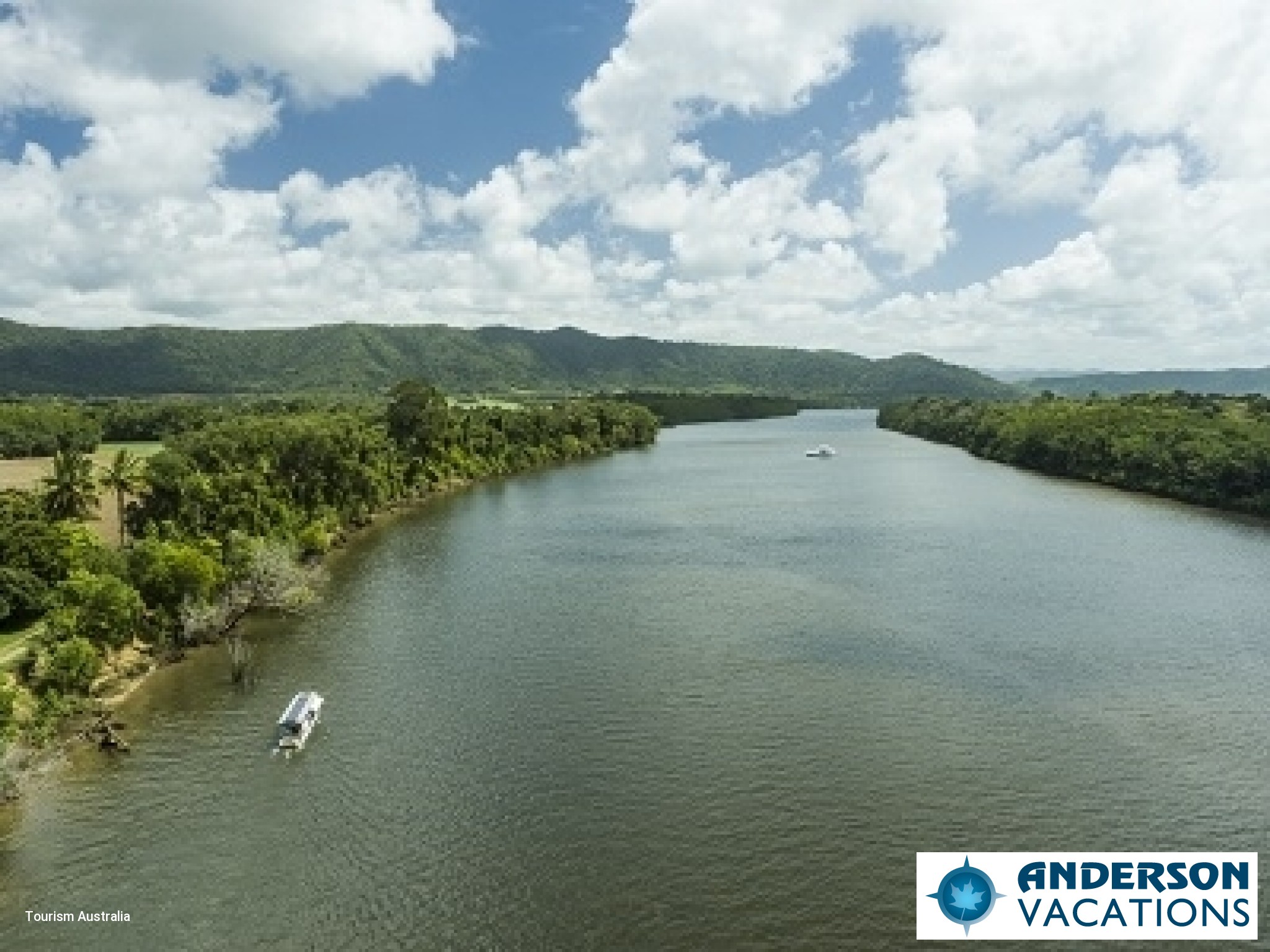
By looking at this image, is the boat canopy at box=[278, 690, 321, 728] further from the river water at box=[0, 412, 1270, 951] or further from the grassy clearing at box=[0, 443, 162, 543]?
the grassy clearing at box=[0, 443, 162, 543]

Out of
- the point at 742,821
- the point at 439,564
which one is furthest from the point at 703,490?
the point at 742,821

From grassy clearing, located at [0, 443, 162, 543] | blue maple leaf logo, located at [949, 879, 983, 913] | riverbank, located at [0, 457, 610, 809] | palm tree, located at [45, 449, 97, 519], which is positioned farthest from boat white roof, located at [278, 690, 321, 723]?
palm tree, located at [45, 449, 97, 519]

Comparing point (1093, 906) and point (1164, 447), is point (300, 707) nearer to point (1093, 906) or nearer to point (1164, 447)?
point (1093, 906)

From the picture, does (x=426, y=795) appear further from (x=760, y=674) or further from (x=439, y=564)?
(x=439, y=564)

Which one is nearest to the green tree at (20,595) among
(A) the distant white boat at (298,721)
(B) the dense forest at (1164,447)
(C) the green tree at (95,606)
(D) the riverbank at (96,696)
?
(D) the riverbank at (96,696)

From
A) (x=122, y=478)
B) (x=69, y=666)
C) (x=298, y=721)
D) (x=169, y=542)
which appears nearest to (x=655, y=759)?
(x=298, y=721)

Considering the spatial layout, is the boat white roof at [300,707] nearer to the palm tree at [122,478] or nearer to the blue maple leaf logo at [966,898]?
the palm tree at [122,478]
